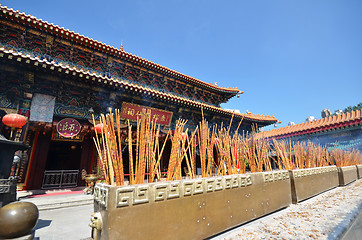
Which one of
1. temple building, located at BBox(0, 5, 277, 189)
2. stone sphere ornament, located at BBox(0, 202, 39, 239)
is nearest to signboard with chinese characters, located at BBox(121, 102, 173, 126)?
temple building, located at BBox(0, 5, 277, 189)

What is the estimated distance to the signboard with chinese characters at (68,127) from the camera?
4.76m

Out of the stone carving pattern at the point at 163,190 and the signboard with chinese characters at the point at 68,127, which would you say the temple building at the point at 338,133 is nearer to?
the stone carving pattern at the point at 163,190

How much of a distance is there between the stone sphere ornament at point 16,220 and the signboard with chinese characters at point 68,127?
401 centimetres

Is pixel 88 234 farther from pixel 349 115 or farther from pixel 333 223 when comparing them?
pixel 349 115

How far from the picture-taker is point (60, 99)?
16.5 ft

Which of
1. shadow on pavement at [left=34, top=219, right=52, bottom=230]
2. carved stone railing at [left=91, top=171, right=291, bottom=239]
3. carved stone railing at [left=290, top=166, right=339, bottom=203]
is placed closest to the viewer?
carved stone railing at [left=91, top=171, right=291, bottom=239]

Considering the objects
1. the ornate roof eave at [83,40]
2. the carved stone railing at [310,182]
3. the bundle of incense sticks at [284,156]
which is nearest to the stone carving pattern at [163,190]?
the carved stone railing at [310,182]

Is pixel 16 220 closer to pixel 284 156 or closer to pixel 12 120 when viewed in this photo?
pixel 12 120

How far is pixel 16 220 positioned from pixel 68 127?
423 centimetres

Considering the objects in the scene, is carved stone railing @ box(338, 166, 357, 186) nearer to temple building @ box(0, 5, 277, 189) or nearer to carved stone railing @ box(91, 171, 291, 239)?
temple building @ box(0, 5, 277, 189)

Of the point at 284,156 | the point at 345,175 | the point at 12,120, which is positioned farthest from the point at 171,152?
the point at 345,175

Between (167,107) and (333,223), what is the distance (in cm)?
577

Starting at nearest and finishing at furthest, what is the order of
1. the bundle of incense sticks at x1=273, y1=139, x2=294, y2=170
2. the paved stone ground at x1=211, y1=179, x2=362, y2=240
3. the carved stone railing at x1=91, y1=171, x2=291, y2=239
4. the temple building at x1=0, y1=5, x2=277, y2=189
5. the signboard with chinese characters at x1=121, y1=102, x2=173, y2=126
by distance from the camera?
the carved stone railing at x1=91, y1=171, x2=291, y2=239 → the paved stone ground at x1=211, y1=179, x2=362, y2=240 → the bundle of incense sticks at x1=273, y1=139, x2=294, y2=170 → the temple building at x1=0, y1=5, x2=277, y2=189 → the signboard with chinese characters at x1=121, y1=102, x2=173, y2=126

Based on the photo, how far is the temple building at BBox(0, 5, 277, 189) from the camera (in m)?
4.39
